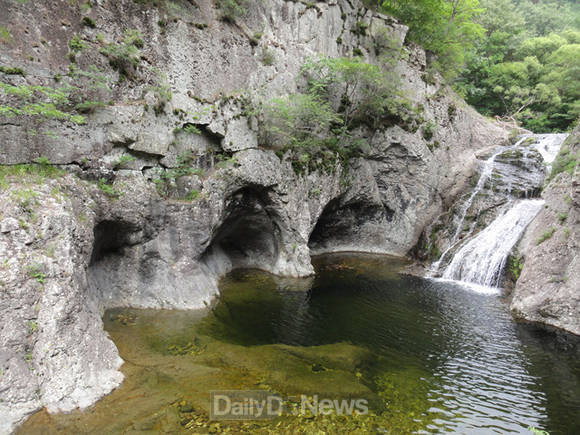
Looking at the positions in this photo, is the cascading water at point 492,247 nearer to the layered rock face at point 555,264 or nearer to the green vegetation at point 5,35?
the layered rock face at point 555,264

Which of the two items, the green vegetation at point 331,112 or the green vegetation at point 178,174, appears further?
the green vegetation at point 331,112

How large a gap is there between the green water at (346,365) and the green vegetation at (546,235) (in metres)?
2.72

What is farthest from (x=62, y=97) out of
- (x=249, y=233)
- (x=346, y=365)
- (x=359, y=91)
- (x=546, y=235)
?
(x=546, y=235)

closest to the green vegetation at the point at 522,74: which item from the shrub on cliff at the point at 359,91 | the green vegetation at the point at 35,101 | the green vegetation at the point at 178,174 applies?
the shrub on cliff at the point at 359,91

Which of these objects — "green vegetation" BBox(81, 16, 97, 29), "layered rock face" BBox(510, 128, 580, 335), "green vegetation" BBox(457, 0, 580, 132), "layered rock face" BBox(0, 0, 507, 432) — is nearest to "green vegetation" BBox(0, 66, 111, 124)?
"layered rock face" BBox(0, 0, 507, 432)

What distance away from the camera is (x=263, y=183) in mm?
12172

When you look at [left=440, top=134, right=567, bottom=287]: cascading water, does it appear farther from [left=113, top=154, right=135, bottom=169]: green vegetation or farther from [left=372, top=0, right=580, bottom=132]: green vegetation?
[left=113, top=154, right=135, bottom=169]: green vegetation

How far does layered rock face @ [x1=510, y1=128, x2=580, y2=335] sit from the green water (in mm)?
731

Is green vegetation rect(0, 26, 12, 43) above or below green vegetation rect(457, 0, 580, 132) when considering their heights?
below

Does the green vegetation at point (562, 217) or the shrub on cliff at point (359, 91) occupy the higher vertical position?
the shrub on cliff at point (359, 91)

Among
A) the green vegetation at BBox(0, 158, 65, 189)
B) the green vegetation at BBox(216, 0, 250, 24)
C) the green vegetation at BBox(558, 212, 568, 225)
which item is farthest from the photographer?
the green vegetation at BBox(216, 0, 250, 24)

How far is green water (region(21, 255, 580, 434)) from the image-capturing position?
16.7ft

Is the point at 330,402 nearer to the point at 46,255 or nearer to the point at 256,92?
the point at 46,255

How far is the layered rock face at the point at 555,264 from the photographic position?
374 inches
